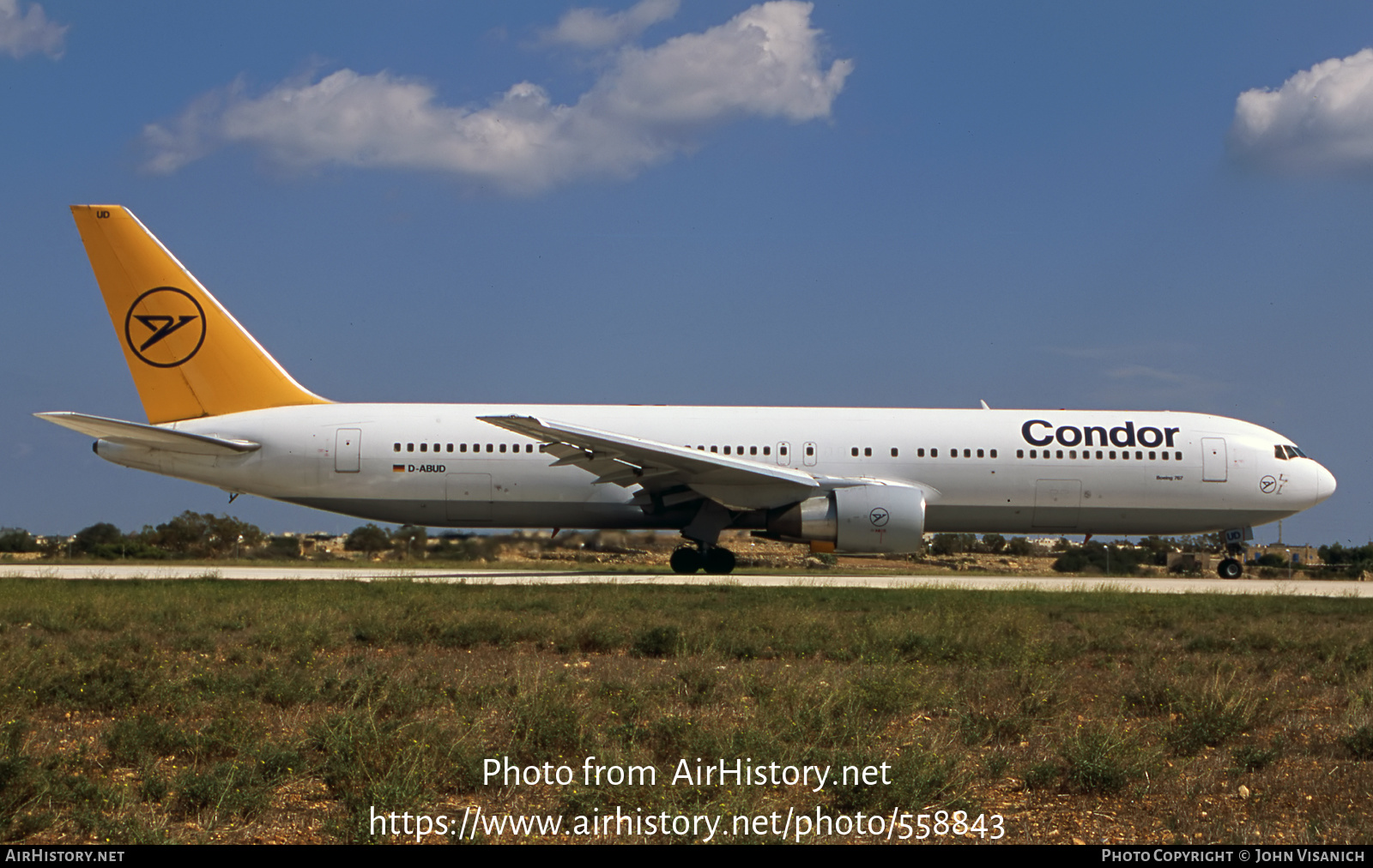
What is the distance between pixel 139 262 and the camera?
68.0 feet

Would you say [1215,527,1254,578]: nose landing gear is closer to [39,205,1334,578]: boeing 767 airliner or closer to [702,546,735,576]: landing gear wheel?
[39,205,1334,578]: boeing 767 airliner

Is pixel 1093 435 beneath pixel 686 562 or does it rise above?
above

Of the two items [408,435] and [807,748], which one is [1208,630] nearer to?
[807,748]

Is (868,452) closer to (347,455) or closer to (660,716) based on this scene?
(347,455)

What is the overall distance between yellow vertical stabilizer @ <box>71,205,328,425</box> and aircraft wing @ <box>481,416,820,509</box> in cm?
661

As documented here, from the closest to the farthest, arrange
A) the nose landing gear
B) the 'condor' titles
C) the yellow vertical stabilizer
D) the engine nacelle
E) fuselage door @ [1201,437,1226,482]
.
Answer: the engine nacelle < the yellow vertical stabilizer < the 'condor' titles < fuselage door @ [1201,437,1226,482] < the nose landing gear

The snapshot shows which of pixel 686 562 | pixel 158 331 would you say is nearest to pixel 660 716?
pixel 686 562

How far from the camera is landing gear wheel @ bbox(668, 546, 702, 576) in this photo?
20.5 metres

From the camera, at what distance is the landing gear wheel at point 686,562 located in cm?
2045


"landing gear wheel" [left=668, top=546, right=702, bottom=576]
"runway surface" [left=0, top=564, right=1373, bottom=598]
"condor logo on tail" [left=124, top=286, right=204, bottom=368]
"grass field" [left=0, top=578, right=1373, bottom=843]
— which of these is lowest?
"grass field" [left=0, top=578, right=1373, bottom=843]

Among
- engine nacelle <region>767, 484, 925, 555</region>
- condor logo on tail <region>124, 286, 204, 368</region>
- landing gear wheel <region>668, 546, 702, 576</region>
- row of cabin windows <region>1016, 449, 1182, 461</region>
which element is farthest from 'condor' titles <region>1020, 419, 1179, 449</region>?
condor logo on tail <region>124, 286, 204, 368</region>

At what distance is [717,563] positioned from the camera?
20344mm

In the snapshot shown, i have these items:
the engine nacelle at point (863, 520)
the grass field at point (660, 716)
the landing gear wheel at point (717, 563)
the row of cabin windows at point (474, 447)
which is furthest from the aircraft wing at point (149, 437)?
the engine nacelle at point (863, 520)

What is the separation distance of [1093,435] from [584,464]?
396 inches
